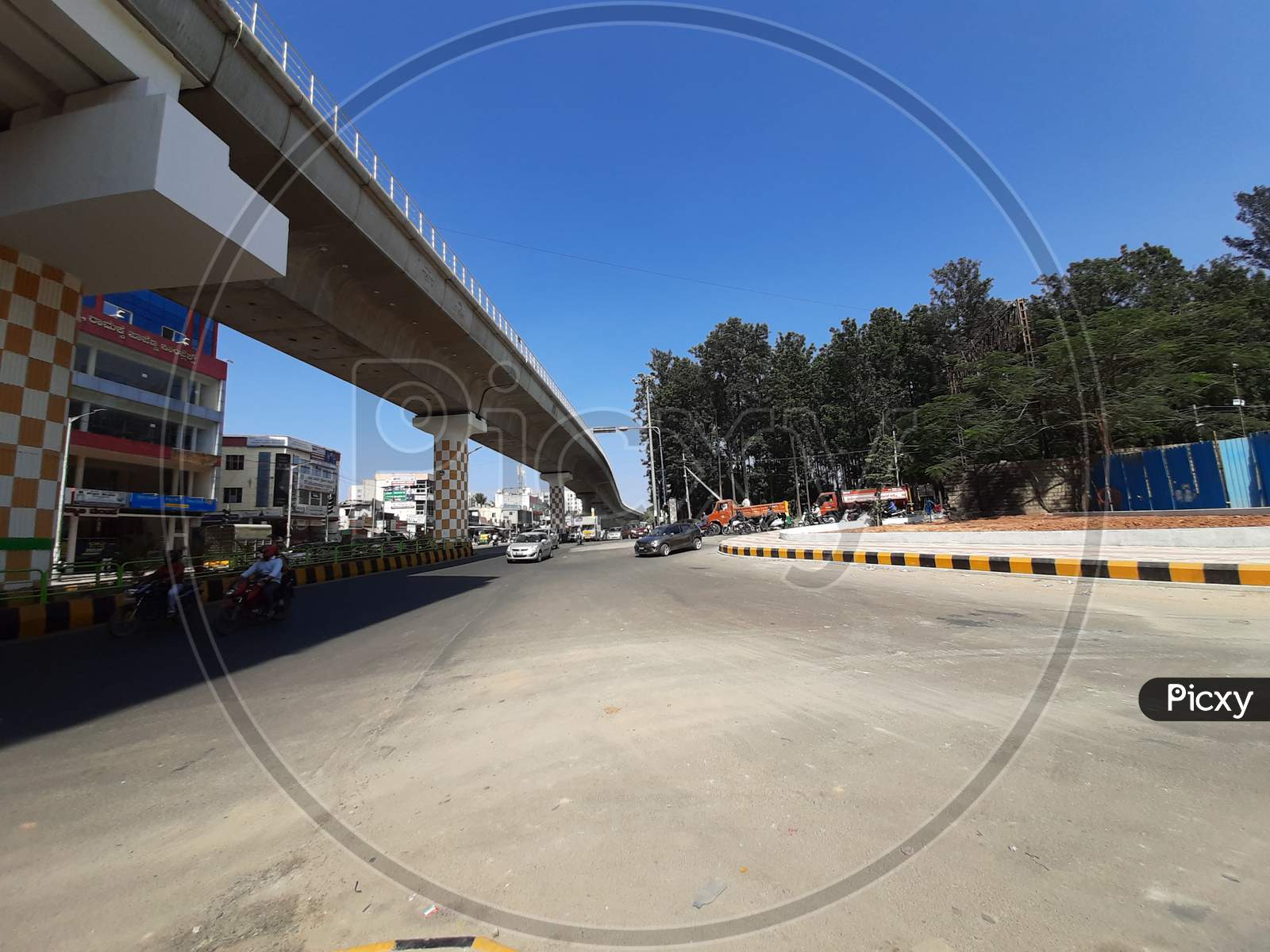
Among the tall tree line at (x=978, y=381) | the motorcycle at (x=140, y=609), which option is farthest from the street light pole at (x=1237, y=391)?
the motorcycle at (x=140, y=609)

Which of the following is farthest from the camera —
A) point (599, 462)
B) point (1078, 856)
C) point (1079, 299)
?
point (599, 462)

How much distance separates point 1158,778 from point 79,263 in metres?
14.0

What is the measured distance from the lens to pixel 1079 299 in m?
37.8

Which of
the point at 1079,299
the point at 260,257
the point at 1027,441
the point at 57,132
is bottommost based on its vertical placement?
the point at 1027,441

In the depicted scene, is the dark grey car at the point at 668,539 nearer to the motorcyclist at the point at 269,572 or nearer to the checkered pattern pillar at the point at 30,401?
the motorcyclist at the point at 269,572

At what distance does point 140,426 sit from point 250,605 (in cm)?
3137

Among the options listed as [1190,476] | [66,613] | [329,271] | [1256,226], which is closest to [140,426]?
[329,271]

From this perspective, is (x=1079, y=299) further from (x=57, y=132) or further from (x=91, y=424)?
(x=91, y=424)

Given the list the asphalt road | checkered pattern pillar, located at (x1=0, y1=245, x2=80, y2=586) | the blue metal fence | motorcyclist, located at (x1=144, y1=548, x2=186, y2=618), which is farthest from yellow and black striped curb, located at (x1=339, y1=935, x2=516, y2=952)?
the blue metal fence

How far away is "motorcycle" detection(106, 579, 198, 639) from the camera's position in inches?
311

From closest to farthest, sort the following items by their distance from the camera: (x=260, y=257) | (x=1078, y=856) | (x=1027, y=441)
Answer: (x=1078, y=856)
(x=260, y=257)
(x=1027, y=441)

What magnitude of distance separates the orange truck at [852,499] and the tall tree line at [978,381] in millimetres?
1671

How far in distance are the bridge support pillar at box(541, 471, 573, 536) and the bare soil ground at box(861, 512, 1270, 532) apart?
35.6 m

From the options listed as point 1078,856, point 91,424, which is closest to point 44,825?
point 1078,856
